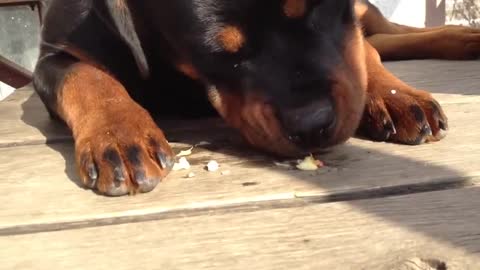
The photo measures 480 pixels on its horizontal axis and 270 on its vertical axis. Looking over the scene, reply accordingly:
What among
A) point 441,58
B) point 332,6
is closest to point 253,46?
point 332,6

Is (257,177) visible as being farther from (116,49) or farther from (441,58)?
(441,58)

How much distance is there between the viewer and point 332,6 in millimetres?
1593

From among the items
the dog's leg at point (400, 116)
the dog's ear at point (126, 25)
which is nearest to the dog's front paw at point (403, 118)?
the dog's leg at point (400, 116)

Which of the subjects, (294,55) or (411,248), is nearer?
(411,248)

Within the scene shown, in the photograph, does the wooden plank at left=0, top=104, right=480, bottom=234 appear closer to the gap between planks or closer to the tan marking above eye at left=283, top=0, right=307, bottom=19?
the gap between planks

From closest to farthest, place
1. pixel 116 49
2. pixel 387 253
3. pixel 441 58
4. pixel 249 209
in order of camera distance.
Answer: pixel 387 253, pixel 249 209, pixel 116 49, pixel 441 58

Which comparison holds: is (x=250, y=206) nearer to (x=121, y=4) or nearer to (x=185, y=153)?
(x=185, y=153)

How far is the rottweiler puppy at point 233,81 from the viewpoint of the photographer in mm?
1391

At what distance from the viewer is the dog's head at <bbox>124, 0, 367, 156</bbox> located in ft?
4.65

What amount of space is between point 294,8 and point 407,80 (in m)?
0.85

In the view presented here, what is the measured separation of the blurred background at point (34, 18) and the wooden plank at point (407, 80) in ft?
1.92

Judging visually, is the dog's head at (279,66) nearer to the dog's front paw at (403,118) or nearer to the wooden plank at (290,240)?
the dog's front paw at (403,118)

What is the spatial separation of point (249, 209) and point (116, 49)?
2.77 feet

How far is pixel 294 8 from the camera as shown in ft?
4.85
